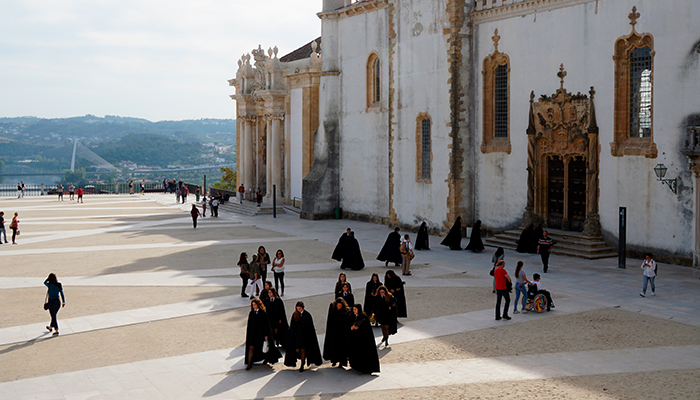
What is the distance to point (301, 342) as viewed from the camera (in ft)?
43.5

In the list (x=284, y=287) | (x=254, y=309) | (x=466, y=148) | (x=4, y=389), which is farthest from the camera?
(x=466, y=148)

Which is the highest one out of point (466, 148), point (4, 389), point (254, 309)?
point (466, 148)

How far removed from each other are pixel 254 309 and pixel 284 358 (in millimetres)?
1235

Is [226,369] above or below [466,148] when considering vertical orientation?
below

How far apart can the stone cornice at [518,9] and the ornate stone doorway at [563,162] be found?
2.45 metres

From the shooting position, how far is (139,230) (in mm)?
37906

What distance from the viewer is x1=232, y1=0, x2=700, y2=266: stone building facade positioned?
24.0m

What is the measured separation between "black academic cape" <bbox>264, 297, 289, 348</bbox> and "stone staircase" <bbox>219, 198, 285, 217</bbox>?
31.4 meters

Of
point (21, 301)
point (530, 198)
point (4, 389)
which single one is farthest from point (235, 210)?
point (4, 389)

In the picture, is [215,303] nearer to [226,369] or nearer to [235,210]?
[226,369]

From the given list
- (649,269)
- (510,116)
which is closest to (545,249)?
(649,269)

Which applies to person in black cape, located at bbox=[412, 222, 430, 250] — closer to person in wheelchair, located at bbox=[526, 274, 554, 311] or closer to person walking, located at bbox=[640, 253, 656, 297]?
person walking, located at bbox=[640, 253, 656, 297]

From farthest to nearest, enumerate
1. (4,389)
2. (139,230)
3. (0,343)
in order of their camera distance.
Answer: (139,230) → (0,343) → (4,389)

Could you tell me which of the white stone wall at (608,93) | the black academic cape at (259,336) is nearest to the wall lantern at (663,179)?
the white stone wall at (608,93)
